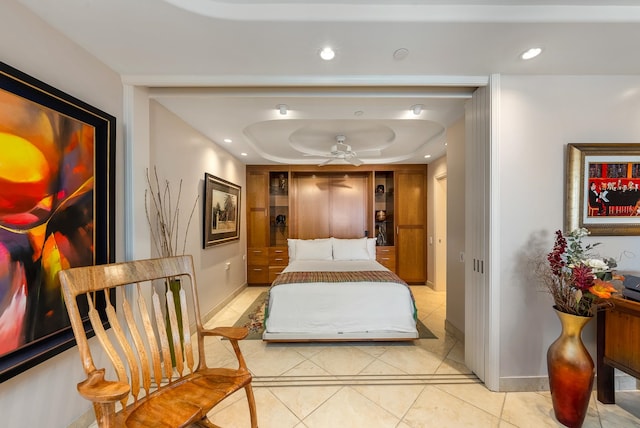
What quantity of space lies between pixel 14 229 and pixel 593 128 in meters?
3.84

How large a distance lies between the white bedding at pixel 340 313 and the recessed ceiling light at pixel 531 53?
225cm

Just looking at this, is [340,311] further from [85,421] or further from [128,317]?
[85,421]

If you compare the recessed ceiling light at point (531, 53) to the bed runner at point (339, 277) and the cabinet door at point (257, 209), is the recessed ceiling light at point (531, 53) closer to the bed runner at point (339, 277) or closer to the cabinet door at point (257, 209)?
the bed runner at point (339, 277)

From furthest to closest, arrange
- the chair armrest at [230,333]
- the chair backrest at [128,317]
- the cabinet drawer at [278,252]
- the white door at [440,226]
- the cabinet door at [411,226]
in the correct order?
the cabinet drawer at [278,252] → the cabinet door at [411,226] → the white door at [440,226] → the chair armrest at [230,333] → the chair backrest at [128,317]

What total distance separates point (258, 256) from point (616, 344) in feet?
15.3

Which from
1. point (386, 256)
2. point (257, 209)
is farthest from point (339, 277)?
point (257, 209)

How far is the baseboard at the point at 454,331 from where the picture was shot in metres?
2.68

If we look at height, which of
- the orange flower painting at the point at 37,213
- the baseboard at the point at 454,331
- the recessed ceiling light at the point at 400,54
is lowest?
the baseboard at the point at 454,331

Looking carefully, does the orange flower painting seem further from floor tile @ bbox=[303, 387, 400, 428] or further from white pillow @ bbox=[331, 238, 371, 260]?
white pillow @ bbox=[331, 238, 371, 260]

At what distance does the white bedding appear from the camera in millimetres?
2645

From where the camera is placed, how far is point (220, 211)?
357 cm

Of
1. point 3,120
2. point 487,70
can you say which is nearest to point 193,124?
point 3,120

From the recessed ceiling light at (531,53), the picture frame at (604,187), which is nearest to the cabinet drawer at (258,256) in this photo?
the picture frame at (604,187)

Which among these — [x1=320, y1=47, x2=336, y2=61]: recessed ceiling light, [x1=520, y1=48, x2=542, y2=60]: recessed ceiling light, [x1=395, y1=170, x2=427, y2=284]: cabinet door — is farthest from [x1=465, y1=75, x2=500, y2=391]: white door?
[x1=395, y1=170, x2=427, y2=284]: cabinet door
